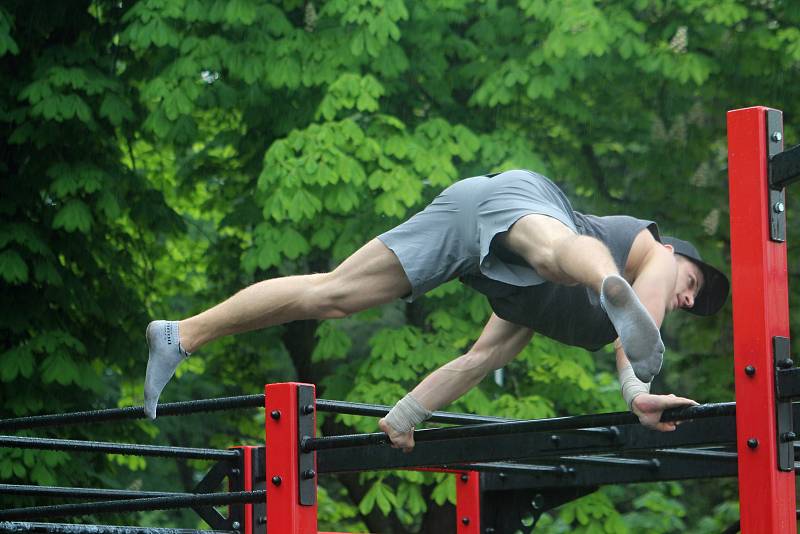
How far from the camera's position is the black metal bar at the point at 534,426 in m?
3.03

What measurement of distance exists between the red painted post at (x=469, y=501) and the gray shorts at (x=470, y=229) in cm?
244

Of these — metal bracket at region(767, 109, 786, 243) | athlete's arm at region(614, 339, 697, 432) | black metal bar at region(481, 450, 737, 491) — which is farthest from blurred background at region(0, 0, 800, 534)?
metal bracket at region(767, 109, 786, 243)

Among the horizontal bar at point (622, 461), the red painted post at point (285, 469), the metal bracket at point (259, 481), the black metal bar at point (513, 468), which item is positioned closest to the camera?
the red painted post at point (285, 469)

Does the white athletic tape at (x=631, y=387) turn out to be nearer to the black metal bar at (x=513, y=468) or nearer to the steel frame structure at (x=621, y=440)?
the steel frame structure at (x=621, y=440)

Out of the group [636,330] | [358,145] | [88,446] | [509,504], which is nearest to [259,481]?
[88,446]

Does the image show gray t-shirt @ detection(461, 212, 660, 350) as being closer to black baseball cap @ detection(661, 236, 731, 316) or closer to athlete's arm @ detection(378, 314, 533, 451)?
black baseball cap @ detection(661, 236, 731, 316)

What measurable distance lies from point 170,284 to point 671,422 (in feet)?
33.6

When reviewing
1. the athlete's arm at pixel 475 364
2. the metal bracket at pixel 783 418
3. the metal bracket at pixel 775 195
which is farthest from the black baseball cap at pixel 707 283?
the metal bracket at pixel 783 418

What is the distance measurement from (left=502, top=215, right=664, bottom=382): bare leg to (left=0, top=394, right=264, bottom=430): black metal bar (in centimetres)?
105

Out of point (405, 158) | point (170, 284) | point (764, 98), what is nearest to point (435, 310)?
point (405, 158)

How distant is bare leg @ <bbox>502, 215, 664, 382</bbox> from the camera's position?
10.3 feet

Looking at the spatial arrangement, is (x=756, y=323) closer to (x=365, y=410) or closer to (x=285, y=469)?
(x=285, y=469)

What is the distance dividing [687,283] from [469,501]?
8.14 feet

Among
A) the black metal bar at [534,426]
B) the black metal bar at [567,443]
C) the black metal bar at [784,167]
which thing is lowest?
the black metal bar at [567,443]
